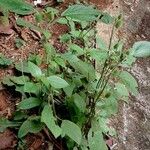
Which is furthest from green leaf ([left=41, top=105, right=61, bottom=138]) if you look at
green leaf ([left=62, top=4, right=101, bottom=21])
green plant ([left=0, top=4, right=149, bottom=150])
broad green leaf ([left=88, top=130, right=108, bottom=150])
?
green leaf ([left=62, top=4, right=101, bottom=21])

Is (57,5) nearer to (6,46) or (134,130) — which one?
(6,46)

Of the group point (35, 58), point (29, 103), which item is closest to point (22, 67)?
point (35, 58)

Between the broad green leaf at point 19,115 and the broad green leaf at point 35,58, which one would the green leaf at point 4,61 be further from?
the broad green leaf at point 19,115

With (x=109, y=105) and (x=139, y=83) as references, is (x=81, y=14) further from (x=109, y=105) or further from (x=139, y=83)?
(x=139, y=83)

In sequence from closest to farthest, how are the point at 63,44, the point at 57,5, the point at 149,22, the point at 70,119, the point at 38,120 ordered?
the point at 38,120, the point at 70,119, the point at 63,44, the point at 57,5, the point at 149,22

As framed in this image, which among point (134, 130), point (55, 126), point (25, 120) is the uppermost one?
point (55, 126)

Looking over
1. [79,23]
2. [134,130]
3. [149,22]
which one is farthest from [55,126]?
[149,22]
